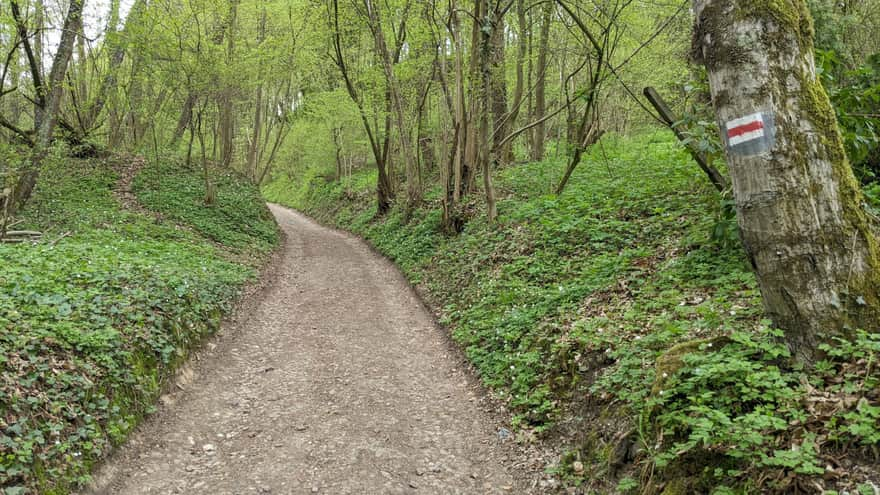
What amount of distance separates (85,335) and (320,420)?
8.42ft

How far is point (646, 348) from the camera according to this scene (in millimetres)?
4770

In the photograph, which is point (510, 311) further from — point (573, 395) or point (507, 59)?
point (507, 59)

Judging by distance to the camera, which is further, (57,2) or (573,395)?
(57,2)

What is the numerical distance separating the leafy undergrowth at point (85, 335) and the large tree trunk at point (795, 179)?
17.7 ft

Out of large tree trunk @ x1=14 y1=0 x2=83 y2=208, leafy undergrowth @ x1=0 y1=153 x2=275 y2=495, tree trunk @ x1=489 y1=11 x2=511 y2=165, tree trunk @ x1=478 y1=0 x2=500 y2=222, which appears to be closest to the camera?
leafy undergrowth @ x1=0 y1=153 x2=275 y2=495

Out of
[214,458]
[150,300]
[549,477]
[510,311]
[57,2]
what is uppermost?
[57,2]

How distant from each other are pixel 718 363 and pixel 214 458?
14.9 feet

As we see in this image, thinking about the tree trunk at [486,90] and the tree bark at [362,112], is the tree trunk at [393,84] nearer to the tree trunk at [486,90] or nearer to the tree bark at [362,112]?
the tree bark at [362,112]

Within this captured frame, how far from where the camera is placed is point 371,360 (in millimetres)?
7363

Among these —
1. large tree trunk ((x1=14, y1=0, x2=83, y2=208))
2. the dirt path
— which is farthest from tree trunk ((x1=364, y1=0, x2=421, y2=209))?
the dirt path

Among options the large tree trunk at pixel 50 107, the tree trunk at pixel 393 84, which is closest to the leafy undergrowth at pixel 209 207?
the large tree trunk at pixel 50 107

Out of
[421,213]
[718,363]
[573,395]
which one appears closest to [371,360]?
[573,395]

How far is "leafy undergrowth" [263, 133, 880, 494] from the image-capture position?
3.00 meters

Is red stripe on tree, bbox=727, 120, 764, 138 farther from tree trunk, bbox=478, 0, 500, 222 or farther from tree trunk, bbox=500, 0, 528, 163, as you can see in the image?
tree trunk, bbox=500, 0, 528, 163
